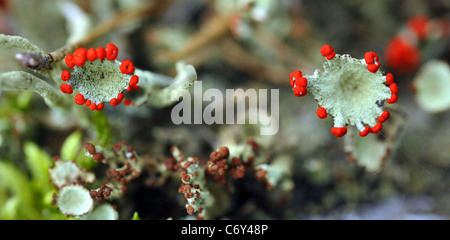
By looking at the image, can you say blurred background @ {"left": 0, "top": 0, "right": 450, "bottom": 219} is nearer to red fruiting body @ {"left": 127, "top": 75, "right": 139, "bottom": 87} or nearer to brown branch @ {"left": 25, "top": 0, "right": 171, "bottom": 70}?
brown branch @ {"left": 25, "top": 0, "right": 171, "bottom": 70}

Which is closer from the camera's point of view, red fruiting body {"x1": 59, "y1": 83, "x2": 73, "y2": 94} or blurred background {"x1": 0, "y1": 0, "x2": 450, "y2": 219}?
red fruiting body {"x1": 59, "y1": 83, "x2": 73, "y2": 94}

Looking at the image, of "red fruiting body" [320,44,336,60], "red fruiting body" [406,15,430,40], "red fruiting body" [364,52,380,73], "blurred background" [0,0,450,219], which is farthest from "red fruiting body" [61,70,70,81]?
"red fruiting body" [406,15,430,40]

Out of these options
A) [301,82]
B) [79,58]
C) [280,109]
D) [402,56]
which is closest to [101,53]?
[79,58]

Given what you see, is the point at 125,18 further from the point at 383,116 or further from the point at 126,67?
the point at 383,116

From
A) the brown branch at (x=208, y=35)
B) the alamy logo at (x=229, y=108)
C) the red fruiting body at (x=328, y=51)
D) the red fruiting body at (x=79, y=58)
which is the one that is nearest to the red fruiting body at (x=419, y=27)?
the alamy logo at (x=229, y=108)
